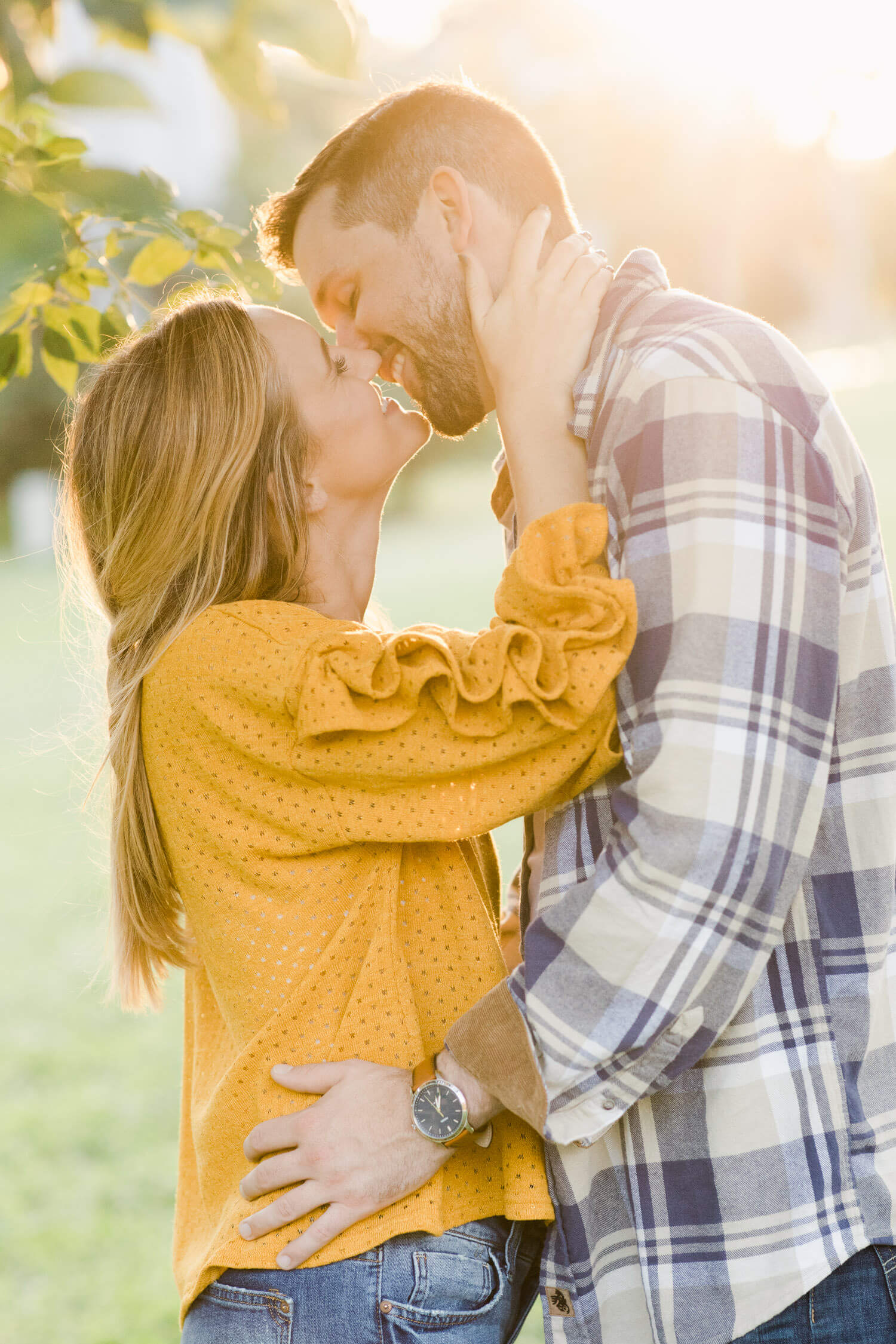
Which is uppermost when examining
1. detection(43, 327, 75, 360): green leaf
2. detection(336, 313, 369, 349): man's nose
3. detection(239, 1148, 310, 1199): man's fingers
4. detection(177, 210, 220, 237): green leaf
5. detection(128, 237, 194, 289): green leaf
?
detection(336, 313, 369, 349): man's nose

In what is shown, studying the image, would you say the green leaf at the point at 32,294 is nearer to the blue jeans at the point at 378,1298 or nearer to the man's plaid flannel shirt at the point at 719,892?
the man's plaid flannel shirt at the point at 719,892

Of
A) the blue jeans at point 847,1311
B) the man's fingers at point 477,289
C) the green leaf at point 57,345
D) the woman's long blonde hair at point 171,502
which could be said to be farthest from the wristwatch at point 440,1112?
the green leaf at point 57,345

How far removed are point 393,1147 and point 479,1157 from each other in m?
0.18

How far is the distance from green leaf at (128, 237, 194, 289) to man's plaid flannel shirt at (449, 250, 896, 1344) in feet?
2.59

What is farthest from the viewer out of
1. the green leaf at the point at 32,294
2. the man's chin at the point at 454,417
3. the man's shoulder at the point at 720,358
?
the man's chin at the point at 454,417

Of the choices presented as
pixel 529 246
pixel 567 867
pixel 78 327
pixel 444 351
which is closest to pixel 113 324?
pixel 78 327

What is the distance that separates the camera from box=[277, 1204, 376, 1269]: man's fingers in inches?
58.1

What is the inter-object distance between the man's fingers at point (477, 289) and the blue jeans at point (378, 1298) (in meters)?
1.40

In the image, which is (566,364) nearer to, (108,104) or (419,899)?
(108,104)

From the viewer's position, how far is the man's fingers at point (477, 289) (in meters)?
1.89

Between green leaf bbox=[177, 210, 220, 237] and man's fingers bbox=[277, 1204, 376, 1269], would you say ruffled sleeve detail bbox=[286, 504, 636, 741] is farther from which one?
green leaf bbox=[177, 210, 220, 237]

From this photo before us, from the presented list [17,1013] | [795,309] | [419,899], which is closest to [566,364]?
[419,899]

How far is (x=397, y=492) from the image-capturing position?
2552 centimetres

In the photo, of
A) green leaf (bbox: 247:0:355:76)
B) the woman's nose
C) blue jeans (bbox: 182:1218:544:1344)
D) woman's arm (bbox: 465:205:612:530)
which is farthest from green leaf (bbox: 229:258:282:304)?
blue jeans (bbox: 182:1218:544:1344)
